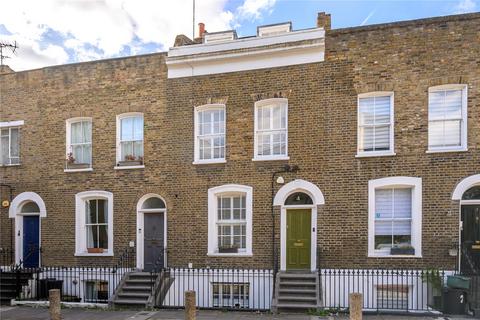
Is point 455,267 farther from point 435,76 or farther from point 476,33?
point 476,33

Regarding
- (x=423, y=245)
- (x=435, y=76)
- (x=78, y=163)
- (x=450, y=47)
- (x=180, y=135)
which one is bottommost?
(x=423, y=245)

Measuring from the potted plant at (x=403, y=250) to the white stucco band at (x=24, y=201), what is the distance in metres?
12.2

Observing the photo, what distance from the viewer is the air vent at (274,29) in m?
13.7

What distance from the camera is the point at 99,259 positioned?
590 inches

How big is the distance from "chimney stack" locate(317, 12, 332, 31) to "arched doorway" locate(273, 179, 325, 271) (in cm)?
487

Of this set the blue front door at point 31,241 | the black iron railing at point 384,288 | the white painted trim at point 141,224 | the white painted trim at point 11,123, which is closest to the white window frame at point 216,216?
the white painted trim at point 141,224

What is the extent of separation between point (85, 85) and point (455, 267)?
532 inches

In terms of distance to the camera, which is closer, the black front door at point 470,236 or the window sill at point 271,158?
the black front door at point 470,236

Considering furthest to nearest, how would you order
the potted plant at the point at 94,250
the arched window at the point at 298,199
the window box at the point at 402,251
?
the potted plant at the point at 94,250 < the arched window at the point at 298,199 < the window box at the point at 402,251

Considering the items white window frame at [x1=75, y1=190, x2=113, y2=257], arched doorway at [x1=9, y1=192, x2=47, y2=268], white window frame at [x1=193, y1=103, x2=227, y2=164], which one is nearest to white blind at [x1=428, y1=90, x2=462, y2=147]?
white window frame at [x1=193, y1=103, x2=227, y2=164]

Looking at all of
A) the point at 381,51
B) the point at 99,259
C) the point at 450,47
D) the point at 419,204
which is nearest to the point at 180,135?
the point at 99,259

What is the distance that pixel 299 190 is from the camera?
1326 centimetres

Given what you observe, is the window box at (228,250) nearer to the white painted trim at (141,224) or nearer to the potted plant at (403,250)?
the white painted trim at (141,224)

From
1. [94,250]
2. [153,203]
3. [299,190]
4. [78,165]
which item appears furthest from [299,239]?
[78,165]
